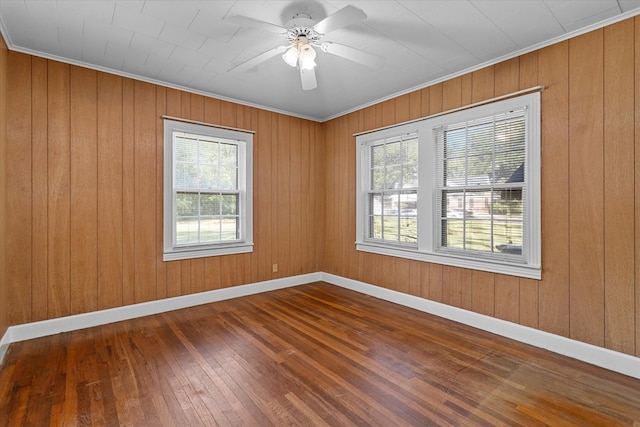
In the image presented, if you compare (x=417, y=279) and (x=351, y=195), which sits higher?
(x=351, y=195)

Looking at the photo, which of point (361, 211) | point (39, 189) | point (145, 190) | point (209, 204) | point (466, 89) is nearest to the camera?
point (39, 189)

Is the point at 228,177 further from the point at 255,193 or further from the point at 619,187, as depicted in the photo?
the point at 619,187

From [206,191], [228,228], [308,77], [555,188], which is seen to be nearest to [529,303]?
[555,188]

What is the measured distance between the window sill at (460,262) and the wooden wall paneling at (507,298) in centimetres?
8

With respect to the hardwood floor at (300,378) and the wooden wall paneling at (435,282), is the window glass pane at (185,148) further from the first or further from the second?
the wooden wall paneling at (435,282)

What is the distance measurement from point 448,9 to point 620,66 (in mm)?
1436

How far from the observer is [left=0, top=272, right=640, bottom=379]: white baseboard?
8.13 feet

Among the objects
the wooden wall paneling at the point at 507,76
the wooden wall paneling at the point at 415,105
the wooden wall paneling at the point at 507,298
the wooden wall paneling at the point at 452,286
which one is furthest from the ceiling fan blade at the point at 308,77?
the wooden wall paneling at the point at 507,298

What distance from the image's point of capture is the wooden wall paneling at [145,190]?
139 inches

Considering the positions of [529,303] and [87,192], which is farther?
[87,192]

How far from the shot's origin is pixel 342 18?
1957 mm

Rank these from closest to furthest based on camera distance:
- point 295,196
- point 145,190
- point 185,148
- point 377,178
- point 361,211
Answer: point 145,190
point 185,148
point 377,178
point 361,211
point 295,196

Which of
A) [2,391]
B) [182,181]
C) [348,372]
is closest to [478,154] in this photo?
[348,372]

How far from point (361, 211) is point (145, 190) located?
2.81m
